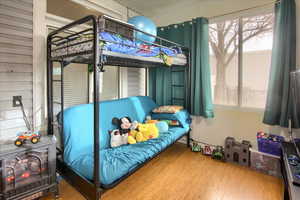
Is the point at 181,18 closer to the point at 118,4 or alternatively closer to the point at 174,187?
the point at 118,4

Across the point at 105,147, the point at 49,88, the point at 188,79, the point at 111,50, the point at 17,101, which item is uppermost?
the point at 111,50

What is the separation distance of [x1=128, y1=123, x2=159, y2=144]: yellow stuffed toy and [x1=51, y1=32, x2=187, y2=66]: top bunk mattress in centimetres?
95

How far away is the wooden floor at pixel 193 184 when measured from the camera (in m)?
1.85

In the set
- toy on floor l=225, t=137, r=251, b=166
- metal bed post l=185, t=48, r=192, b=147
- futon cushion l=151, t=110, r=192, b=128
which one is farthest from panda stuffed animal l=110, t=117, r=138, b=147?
toy on floor l=225, t=137, r=251, b=166

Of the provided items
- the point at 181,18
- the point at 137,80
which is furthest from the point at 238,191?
the point at 181,18

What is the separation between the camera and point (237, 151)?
101 inches

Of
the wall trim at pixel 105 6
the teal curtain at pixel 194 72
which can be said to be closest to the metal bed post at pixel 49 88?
the wall trim at pixel 105 6

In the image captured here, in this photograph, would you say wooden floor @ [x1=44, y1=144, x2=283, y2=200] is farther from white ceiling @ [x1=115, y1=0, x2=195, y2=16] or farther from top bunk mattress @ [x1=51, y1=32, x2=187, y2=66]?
white ceiling @ [x1=115, y1=0, x2=195, y2=16]

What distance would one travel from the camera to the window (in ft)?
8.33

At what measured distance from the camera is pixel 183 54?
298cm

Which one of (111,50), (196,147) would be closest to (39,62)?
(111,50)

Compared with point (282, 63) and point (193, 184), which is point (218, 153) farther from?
point (282, 63)

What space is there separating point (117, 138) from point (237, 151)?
1863 mm

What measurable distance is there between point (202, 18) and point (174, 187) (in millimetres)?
2692
